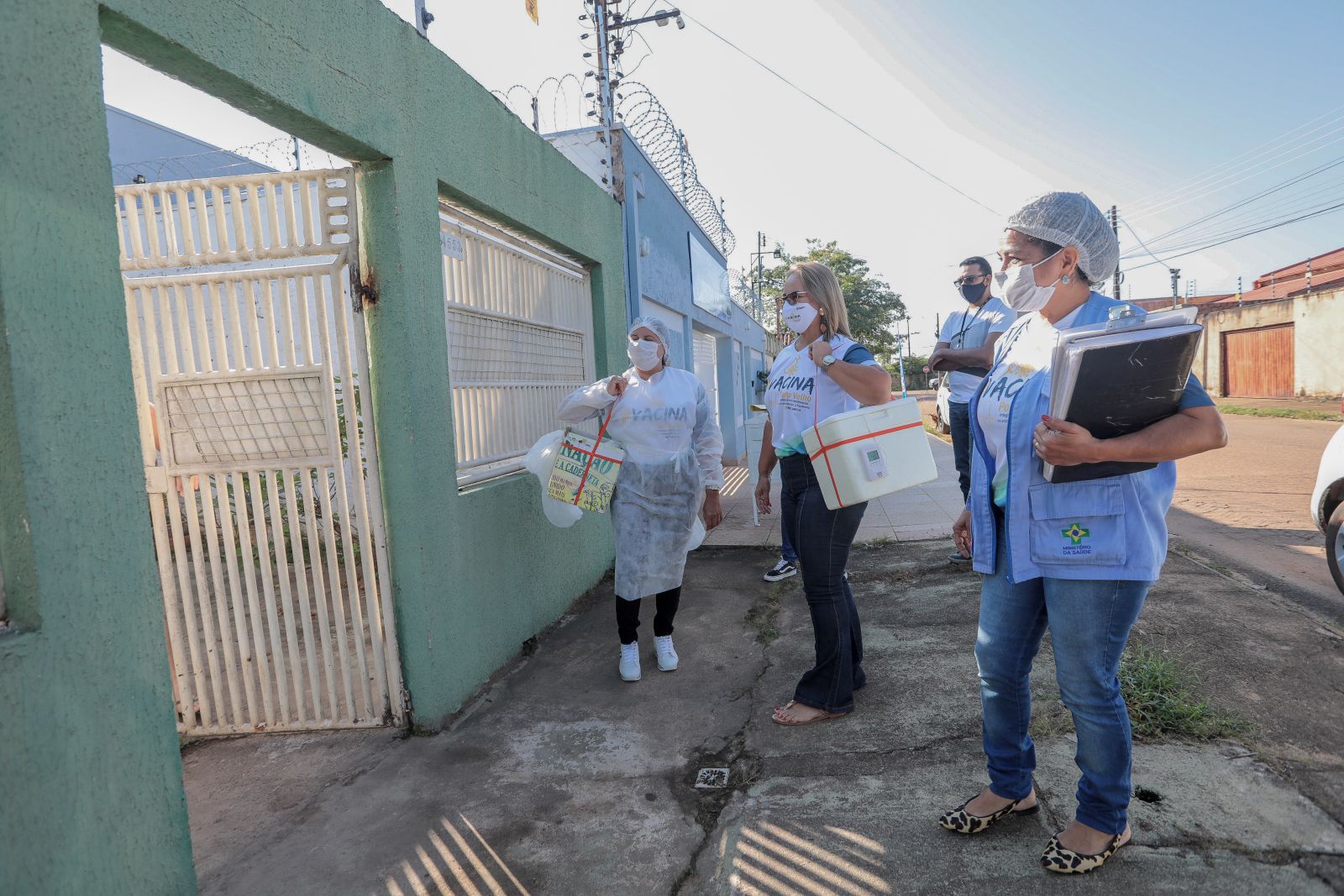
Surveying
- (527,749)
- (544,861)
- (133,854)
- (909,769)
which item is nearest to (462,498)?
(527,749)

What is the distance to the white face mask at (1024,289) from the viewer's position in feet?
7.06

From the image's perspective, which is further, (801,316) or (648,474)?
(648,474)

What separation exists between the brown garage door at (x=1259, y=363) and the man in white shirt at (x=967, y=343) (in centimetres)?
2284

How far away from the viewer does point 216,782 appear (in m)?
3.11

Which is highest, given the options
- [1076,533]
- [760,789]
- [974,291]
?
[974,291]

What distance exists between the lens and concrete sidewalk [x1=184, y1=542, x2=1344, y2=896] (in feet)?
7.50

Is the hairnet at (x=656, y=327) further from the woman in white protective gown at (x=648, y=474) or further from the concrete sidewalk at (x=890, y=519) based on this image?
the concrete sidewalk at (x=890, y=519)

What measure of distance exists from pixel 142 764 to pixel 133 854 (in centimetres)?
21

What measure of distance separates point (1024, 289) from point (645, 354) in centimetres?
197

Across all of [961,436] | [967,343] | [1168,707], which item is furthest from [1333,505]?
[1168,707]

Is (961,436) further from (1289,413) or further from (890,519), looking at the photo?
(1289,413)

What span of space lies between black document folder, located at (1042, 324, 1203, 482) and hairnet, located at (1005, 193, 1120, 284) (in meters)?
0.33

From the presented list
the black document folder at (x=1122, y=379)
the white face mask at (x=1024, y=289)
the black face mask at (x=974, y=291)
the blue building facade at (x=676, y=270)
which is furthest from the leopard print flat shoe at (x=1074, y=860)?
the blue building facade at (x=676, y=270)

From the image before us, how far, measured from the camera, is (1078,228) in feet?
6.82
